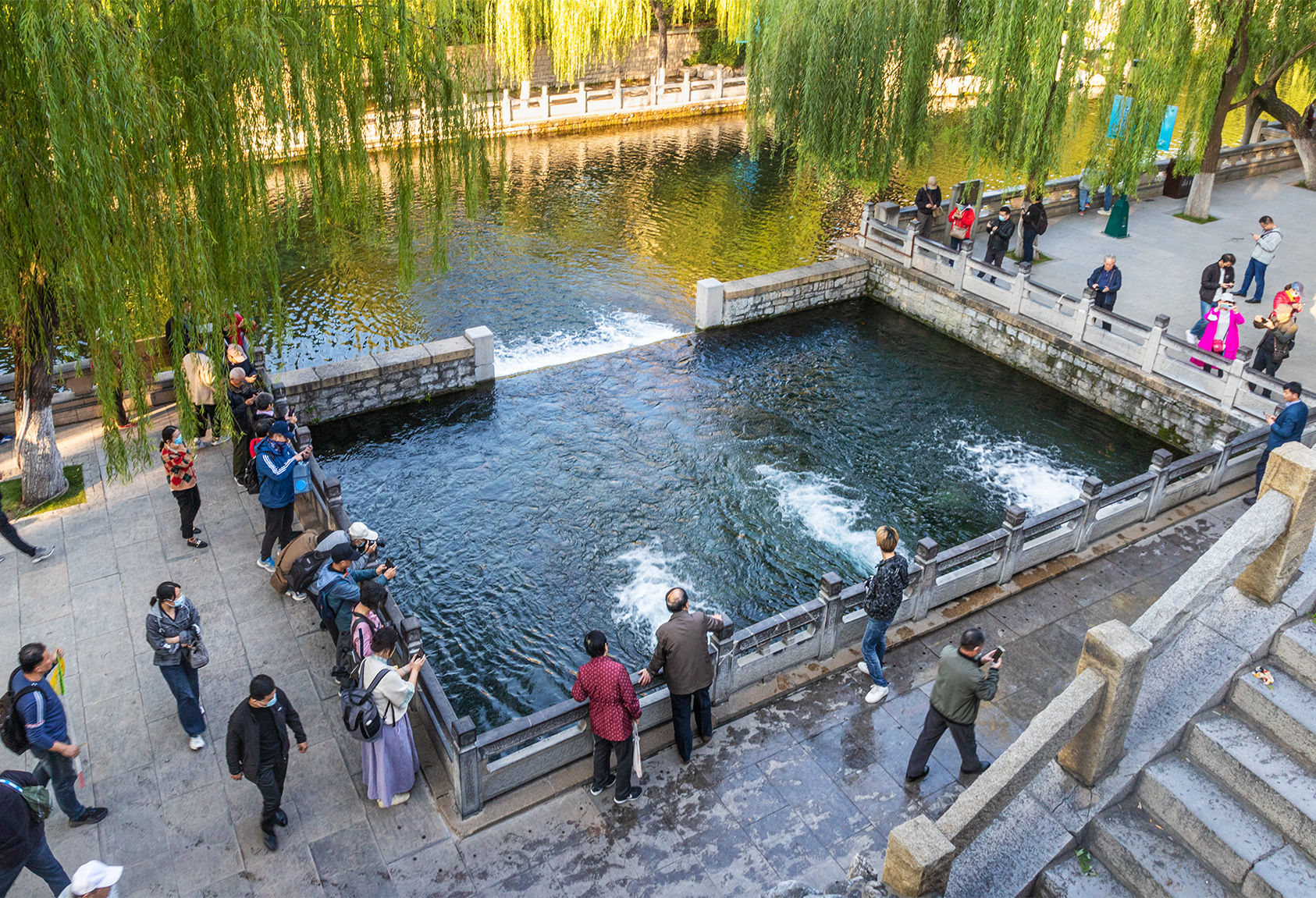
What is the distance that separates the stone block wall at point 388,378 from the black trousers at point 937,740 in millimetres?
11220

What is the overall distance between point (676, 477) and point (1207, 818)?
9355mm

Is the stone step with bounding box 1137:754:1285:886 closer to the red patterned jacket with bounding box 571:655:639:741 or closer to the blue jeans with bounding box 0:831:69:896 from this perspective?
the red patterned jacket with bounding box 571:655:639:741

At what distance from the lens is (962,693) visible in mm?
7988

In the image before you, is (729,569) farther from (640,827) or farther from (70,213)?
(70,213)

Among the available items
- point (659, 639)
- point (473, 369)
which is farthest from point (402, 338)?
point (659, 639)

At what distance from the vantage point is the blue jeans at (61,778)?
7419mm

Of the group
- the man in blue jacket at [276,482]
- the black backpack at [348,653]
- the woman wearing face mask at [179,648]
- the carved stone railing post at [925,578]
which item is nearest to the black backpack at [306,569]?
the woman wearing face mask at [179,648]

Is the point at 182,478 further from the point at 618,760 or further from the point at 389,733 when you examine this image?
the point at 618,760

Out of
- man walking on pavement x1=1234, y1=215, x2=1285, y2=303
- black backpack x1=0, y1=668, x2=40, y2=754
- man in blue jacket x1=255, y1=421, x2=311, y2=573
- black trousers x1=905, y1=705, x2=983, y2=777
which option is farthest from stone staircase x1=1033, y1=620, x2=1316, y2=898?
man walking on pavement x1=1234, y1=215, x2=1285, y2=303

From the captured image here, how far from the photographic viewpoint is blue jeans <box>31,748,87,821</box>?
7.42 m

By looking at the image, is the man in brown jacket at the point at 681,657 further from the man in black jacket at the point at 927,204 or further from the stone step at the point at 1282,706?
the man in black jacket at the point at 927,204

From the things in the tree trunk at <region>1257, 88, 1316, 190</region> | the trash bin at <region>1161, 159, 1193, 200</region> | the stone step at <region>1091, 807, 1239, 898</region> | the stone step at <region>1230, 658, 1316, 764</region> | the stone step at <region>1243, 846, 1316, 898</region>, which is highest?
→ the tree trunk at <region>1257, 88, 1316, 190</region>

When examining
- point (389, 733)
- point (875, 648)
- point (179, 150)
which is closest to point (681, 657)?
point (875, 648)

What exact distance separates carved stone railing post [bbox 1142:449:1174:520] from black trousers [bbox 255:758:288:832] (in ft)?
36.7
